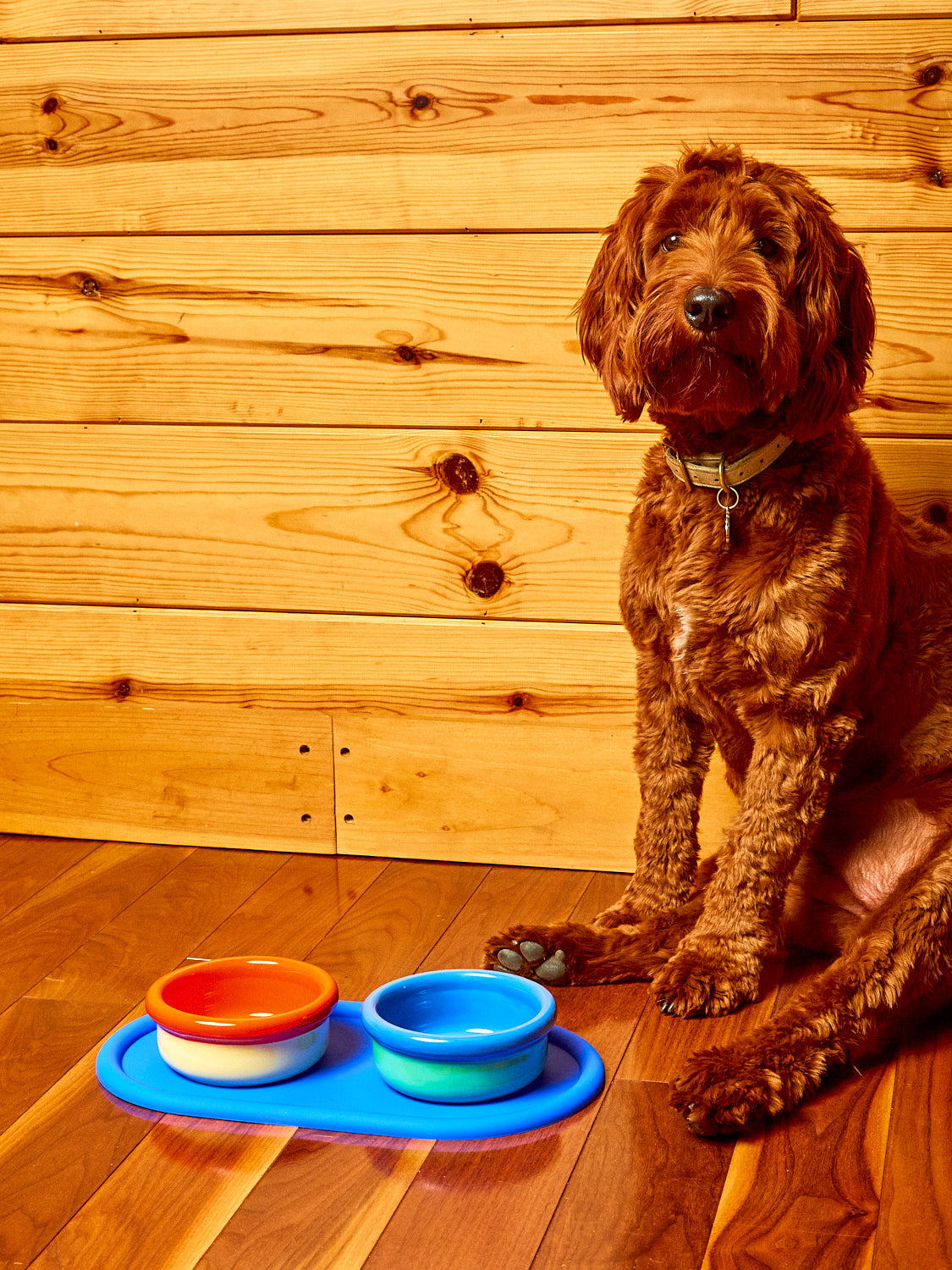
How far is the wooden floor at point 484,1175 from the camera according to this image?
141cm

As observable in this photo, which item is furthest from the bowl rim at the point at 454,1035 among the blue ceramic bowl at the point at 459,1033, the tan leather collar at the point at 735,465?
the tan leather collar at the point at 735,465

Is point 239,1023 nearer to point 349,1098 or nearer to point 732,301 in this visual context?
point 349,1098

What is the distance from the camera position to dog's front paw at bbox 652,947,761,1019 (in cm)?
191

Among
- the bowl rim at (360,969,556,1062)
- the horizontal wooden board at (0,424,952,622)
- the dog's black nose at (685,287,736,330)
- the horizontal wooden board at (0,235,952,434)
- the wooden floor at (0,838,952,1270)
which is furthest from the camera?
the horizontal wooden board at (0,424,952,622)

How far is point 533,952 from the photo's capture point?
2.01 m

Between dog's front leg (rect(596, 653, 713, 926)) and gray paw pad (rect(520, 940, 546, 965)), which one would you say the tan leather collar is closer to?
dog's front leg (rect(596, 653, 713, 926))

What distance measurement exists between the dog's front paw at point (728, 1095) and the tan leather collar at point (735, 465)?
0.80 metres

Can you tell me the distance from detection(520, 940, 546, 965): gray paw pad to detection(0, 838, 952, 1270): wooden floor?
8 centimetres

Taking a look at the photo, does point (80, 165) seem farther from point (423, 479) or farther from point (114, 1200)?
point (114, 1200)

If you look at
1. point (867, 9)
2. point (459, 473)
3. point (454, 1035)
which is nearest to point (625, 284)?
point (459, 473)

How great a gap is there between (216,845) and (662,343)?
4.99 ft

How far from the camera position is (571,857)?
8.51ft

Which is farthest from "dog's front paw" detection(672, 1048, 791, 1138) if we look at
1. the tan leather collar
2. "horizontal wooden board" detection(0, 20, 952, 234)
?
"horizontal wooden board" detection(0, 20, 952, 234)

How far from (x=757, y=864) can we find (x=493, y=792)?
2.63ft
